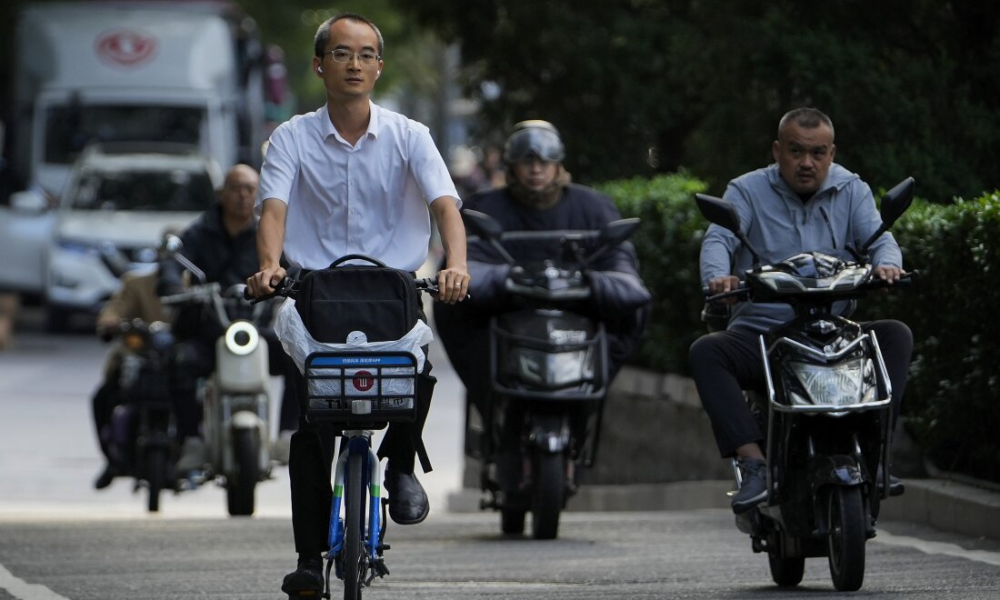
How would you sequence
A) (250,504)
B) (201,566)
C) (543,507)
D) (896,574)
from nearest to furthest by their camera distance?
(896,574) → (201,566) → (543,507) → (250,504)

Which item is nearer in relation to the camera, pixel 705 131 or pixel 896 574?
pixel 896 574

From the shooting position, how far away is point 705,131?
11.7 metres

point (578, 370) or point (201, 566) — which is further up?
point (578, 370)

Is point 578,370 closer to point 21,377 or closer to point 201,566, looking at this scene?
point 201,566

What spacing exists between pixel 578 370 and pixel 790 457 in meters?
2.47

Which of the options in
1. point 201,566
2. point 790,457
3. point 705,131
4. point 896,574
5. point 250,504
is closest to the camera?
point 790,457

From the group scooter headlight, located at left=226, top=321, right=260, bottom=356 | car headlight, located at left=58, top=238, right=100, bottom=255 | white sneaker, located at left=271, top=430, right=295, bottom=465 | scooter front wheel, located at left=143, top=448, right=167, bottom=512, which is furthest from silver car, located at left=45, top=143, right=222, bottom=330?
scooter headlight, located at left=226, top=321, right=260, bottom=356

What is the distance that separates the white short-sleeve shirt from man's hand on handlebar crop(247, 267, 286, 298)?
351mm

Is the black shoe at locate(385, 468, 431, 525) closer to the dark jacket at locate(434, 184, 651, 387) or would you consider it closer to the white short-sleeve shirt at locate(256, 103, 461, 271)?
the white short-sleeve shirt at locate(256, 103, 461, 271)

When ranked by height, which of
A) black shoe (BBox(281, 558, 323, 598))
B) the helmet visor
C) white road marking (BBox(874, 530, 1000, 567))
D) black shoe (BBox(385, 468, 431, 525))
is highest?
the helmet visor

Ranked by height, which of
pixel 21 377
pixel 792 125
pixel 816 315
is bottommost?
pixel 21 377

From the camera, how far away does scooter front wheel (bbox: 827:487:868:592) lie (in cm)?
644

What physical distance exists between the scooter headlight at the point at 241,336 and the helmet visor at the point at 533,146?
173 cm

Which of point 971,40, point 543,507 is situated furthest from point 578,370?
point 971,40
